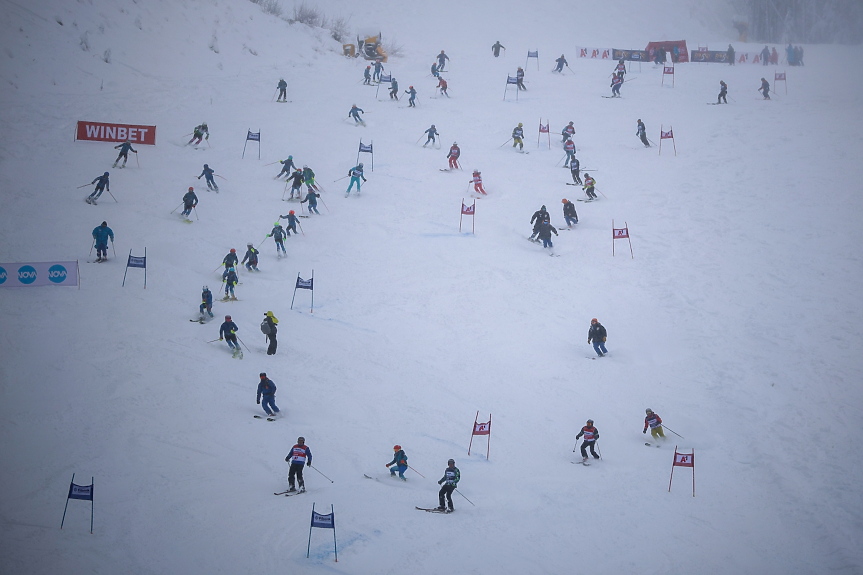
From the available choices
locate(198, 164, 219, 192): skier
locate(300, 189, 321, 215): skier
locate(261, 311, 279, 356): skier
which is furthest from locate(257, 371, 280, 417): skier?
locate(198, 164, 219, 192): skier

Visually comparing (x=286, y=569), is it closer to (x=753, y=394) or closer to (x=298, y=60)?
(x=753, y=394)

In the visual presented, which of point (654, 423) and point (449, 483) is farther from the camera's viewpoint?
point (654, 423)

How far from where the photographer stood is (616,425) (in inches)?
546

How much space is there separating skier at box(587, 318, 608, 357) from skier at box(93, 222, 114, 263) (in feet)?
46.4

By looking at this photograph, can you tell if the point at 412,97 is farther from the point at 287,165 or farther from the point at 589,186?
the point at 589,186

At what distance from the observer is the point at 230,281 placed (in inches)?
669

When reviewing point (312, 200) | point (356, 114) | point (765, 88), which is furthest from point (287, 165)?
point (765, 88)

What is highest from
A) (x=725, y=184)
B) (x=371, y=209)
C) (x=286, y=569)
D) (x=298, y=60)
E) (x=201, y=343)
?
(x=298, y=60)

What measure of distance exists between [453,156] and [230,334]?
1468cm

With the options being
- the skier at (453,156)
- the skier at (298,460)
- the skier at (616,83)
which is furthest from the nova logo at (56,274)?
the skier at (616,83)

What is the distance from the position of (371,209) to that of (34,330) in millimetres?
12312

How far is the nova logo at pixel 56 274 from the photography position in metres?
16.1

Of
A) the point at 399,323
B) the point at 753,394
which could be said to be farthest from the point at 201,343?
the point at 753,394

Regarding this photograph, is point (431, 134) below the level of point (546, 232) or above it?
above
